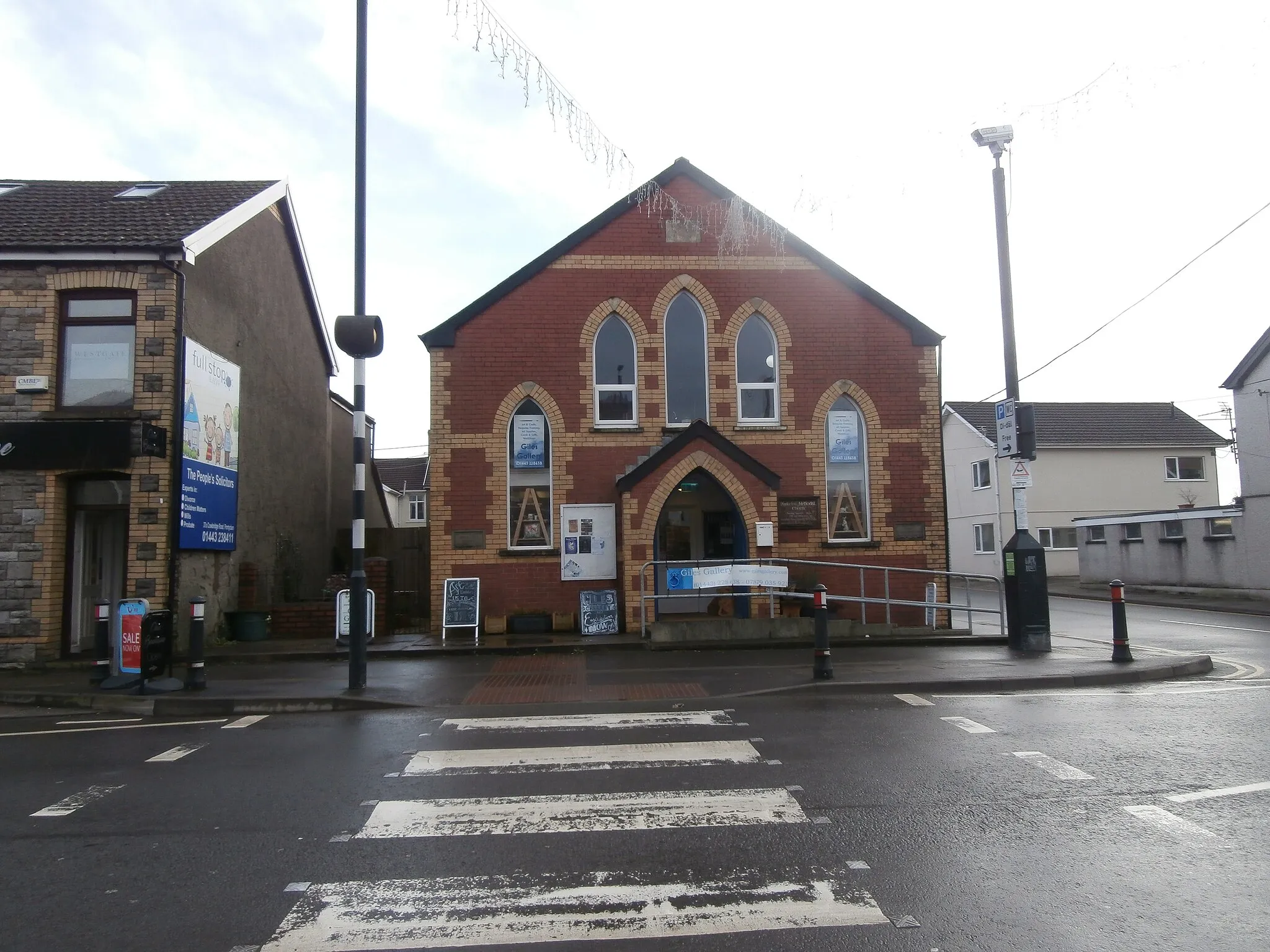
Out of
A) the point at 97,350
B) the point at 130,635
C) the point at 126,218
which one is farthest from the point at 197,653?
the point at 126,218

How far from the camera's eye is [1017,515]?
14.3 metres

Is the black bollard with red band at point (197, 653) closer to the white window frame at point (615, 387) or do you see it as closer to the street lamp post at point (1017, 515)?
the white window frame at point (615, 387)

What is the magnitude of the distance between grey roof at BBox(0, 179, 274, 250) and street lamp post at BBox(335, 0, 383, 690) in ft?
16.5

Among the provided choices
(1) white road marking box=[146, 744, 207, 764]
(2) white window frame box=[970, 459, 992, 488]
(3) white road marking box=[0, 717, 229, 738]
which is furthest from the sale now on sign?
(2) white window frame box=[970, 459, 992, 488]

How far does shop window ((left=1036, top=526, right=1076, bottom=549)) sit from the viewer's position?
39906mm

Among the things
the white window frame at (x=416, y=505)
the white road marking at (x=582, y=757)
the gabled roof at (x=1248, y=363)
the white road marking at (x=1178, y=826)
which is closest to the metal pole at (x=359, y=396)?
the white road marking at (x=582, y=757)

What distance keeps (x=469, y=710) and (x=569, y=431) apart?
8410 mm

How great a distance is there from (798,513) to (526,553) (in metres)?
5.11

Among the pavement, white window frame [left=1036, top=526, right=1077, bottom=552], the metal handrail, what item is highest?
white window frame [left=1036, top=526, right=1077, bottom=552]

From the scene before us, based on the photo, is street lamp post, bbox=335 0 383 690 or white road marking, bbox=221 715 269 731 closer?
white road marking, bbox=221 715 269 731

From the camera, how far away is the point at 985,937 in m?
4.20

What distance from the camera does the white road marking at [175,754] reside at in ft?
26.1

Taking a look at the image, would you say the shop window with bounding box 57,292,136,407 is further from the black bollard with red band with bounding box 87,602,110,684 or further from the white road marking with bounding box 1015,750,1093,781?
the white road marking with bounding box 1015,750,1093,781

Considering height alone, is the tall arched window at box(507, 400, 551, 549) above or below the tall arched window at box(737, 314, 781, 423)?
below
